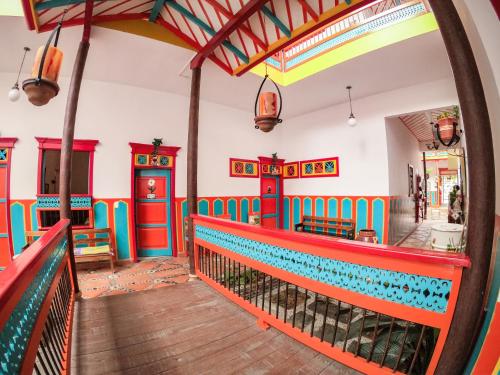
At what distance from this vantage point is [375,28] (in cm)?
373

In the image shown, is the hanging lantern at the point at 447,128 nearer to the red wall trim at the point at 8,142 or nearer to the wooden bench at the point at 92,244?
the wooden bench at the point at 92,244

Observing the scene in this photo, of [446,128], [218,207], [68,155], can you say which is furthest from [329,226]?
[68,155]

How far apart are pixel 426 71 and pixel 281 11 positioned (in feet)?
11.2

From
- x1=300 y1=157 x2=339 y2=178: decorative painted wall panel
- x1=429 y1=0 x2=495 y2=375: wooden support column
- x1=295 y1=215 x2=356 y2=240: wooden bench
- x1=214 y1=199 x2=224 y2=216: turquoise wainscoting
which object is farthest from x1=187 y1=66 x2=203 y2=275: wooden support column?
x1=300 y1=157 x2=339 y2=178: decorative painted wall panel

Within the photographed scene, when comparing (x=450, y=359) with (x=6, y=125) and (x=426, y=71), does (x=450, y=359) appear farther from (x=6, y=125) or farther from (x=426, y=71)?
(x=6, y=125)

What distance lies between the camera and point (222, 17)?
3102 millimetres

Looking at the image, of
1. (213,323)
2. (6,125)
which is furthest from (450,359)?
(6,125)

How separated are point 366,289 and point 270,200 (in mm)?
5729

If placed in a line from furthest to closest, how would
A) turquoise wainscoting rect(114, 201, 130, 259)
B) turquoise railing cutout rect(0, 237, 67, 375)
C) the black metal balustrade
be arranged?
turquoise wainscoting rect(114, 201, 130, 259), the black metal balustrade, turquoise railing cutout rect(0, 237, 67, 375)

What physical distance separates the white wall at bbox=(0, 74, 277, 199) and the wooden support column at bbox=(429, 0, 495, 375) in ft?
16.5

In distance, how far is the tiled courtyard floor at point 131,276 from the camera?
3.44 m

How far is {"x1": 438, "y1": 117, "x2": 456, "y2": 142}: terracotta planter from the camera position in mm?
2816

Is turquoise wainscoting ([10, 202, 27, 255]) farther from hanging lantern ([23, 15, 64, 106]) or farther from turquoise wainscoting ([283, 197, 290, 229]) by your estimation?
turquoise wainscoting ([283, 197, 290, 229])

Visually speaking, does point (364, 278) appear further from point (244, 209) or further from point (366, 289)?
point (244, 209)
